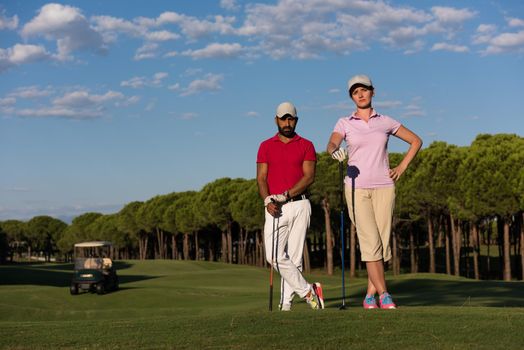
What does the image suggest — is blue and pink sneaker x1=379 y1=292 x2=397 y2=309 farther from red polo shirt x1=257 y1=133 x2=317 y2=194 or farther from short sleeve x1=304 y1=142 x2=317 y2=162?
short sleeve x1=304 y1=142 x2=317 y2=162

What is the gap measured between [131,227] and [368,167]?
122685 millimetres

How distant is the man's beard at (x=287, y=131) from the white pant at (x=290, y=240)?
1.06 meters

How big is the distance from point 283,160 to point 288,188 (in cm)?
45

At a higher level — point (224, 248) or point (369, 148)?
point (369, 148)

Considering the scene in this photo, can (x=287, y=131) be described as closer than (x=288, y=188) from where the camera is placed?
No

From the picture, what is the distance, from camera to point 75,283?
37.1m

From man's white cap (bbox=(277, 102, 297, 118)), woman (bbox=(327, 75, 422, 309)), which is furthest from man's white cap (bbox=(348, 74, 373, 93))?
man's white cap (bbox=(277, 102, 297, 118))

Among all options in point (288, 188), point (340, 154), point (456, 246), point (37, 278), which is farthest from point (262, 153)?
point (37, 278)

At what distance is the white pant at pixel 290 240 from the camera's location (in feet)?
38.4

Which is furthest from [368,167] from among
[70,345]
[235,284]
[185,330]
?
[235,284]

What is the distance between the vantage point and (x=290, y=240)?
11883 millimetres

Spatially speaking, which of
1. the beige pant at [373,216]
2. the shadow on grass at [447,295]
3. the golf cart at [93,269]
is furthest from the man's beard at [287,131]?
the golf cart at [93,269]

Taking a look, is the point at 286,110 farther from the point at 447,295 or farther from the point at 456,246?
the point at 456,246

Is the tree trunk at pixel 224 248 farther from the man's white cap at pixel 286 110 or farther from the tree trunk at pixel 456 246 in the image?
the man's white cap at pixel 286 110
